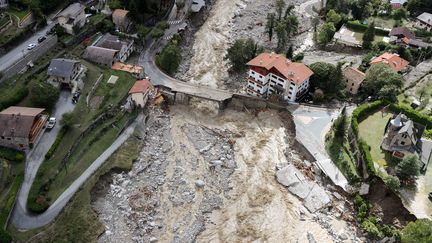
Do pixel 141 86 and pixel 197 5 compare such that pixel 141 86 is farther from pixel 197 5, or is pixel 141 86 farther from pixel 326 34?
pixel 326 34

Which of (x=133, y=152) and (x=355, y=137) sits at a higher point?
(x=355, y=137)

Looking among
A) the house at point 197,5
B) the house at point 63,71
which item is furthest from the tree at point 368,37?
the house at point 63,71

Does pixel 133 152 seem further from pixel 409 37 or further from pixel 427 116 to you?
pixel 409 37

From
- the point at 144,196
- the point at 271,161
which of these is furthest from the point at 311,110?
the point at 144,196

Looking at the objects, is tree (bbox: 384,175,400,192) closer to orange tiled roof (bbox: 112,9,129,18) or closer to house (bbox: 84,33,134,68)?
house (bbox: 84,33,134,68)

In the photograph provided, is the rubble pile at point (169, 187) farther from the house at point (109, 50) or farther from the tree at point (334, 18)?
the tree at point (334, 18)

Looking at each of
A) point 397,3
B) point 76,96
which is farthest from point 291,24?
point 76,96

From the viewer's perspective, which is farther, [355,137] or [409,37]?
[409,37]
